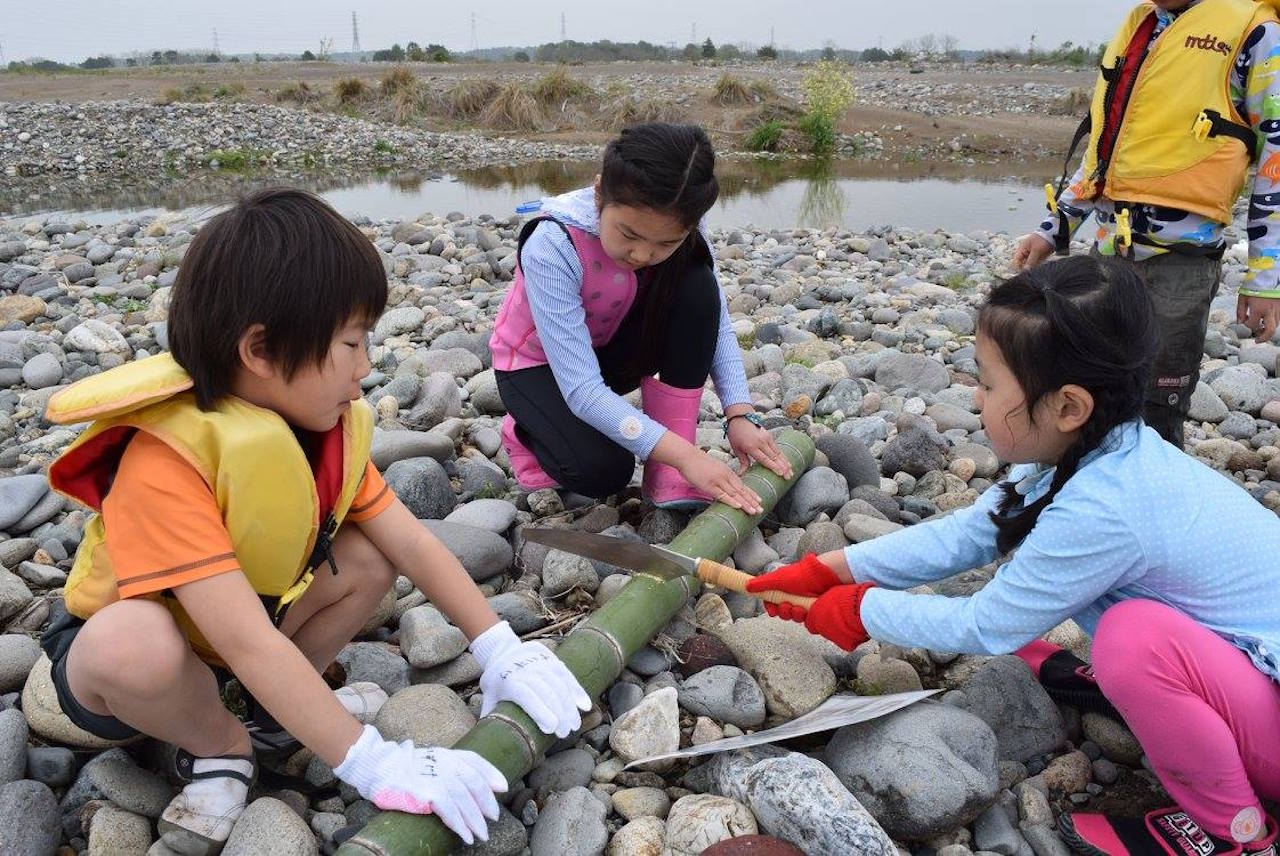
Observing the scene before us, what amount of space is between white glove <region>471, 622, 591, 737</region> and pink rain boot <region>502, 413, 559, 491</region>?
1059 mm

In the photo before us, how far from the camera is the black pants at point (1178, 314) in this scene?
9.54 feet

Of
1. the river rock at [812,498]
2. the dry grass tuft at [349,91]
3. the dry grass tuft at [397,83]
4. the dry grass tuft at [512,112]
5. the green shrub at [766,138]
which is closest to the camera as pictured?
the river rock at [812,498]

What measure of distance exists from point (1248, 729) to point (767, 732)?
33.8 inches

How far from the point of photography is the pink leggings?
1.67 meters

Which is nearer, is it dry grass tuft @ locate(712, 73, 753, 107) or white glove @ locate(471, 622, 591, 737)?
white glove @ locate(471, 622, 591, 737)

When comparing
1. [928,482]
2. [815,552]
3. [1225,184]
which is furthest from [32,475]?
[1225,184]

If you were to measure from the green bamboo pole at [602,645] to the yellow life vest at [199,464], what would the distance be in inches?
18.2

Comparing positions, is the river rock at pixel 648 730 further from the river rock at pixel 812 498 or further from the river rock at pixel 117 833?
the river rock at pixel 812 498

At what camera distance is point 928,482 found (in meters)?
3.12

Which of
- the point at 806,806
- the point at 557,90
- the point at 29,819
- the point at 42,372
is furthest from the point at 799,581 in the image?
the point at 557,90

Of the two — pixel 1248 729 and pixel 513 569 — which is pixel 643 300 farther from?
pixel 1248 729

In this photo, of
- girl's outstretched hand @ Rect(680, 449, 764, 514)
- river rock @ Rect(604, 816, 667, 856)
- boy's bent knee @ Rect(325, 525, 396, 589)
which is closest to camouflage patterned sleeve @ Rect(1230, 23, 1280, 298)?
girl's outstretched hand @ Rect(680, 449, 764, 514)

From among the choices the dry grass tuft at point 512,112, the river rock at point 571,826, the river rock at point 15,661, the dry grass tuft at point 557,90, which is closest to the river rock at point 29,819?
the river rock at point 15,661

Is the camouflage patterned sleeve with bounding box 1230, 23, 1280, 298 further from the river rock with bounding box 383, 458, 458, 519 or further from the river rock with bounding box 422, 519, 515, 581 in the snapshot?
the river rock with bounding box 383, 458, 458, 519
